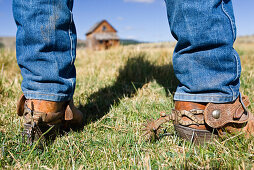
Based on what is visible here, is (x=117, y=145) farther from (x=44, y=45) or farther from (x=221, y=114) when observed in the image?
(x=44, y=45)

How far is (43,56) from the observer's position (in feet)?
3.95

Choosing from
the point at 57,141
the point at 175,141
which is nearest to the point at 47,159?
the point at 57,141

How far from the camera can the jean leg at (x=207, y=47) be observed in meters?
1.05

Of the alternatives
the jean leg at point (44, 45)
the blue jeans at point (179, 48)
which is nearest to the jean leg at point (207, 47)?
the blue jeans at point (179, 48)

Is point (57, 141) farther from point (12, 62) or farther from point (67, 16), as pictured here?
point (12, 62)

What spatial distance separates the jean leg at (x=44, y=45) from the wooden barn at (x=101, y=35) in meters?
17.2

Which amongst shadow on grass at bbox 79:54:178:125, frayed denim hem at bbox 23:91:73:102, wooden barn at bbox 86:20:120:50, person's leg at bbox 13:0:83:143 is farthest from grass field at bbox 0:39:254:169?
wooden barn at bbox 86:20:120:50

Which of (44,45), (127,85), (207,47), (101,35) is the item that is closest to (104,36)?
(101,35)

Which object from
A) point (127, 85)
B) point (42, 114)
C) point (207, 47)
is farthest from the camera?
point (127, 85)

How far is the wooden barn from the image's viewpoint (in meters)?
18.8

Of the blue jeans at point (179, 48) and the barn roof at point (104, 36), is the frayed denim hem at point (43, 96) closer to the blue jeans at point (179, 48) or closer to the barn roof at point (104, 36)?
the blue jeans at point (179, 48)

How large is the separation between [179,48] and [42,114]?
0.88 metres

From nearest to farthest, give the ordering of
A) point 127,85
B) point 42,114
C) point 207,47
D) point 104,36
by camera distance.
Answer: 1. point 207,47
2. point 42,114
3. point 127,85
4. point 104,36

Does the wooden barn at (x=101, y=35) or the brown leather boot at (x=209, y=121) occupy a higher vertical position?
the wooden barn at (x=101, y=35)
